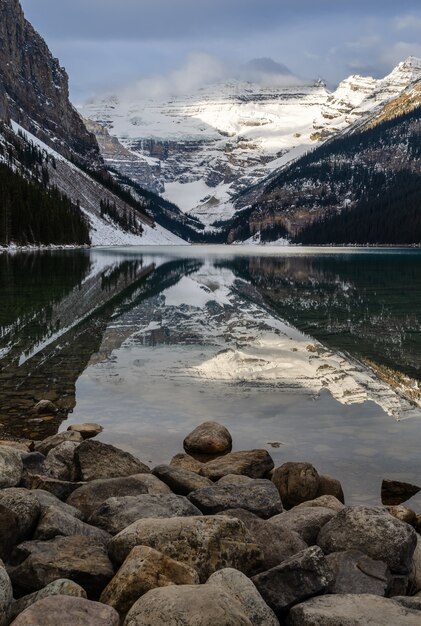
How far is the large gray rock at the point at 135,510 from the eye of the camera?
7930mm

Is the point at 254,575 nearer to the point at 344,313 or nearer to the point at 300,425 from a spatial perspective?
the point at 300,425

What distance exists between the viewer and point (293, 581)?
21.4 feet

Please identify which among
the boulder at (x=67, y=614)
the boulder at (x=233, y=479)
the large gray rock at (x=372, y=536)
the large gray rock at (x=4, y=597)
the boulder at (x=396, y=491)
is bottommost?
the boulder at (x=396, y=491)

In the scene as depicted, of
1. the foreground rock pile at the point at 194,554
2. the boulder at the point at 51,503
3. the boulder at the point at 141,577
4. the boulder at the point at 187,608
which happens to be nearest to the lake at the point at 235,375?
the foreground rock pile at the point at 194,554

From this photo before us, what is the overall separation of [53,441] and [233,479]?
12.7 feet

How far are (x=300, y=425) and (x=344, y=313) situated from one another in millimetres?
20867

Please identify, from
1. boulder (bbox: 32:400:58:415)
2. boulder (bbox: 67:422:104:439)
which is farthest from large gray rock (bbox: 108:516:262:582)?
boulder (bbox: 32:400:58:415)

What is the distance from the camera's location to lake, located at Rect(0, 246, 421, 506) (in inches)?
524

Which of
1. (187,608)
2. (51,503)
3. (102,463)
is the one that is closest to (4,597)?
(187,608)

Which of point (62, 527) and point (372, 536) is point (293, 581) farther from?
point (62, 527)

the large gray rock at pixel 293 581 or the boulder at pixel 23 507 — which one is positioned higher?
the boulder at pixel 23 507

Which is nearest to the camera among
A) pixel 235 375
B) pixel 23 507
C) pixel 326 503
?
pixel 23 507

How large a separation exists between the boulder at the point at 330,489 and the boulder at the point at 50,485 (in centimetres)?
394

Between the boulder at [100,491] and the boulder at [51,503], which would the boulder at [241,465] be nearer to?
the boulder at [100,491]
